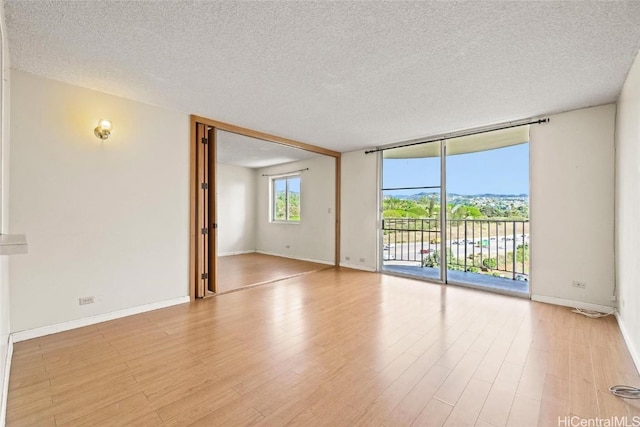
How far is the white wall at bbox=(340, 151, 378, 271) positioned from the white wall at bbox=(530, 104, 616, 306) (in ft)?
8.49

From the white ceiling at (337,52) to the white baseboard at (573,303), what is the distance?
2393 mm

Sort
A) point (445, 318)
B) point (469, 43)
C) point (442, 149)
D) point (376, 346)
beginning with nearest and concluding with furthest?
point (469, 43)
point (376, 346)
point (445, 318)
point (442, 149)

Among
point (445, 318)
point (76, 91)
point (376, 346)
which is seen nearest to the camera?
point (376, 346)

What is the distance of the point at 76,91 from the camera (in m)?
2.93

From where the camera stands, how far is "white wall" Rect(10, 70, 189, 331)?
266 cm

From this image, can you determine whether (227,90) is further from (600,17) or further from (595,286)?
(595,286)

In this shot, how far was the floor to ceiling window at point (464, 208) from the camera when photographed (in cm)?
430

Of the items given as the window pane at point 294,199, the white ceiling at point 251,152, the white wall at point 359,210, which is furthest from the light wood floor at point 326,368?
the window pane at point 294,199

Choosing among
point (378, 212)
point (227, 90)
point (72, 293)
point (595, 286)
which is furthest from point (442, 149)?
point (72, 293)

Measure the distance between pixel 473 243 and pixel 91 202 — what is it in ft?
18.4

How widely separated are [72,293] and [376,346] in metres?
3.06

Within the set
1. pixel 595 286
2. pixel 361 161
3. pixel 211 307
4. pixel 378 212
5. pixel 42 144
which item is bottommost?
pixel 211 307

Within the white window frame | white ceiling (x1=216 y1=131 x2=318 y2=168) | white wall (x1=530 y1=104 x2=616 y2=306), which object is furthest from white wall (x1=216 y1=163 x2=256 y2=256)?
white wall (x1=530 y1=104 x2=616 y2=306)
